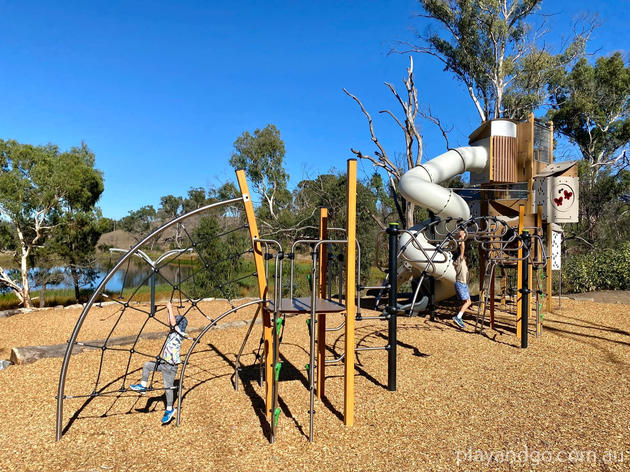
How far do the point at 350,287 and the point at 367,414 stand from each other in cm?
133

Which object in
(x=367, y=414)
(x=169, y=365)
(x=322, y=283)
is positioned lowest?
(x=367, y=414)

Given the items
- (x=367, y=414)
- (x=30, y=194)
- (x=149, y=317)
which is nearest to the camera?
(x=367, y=414)

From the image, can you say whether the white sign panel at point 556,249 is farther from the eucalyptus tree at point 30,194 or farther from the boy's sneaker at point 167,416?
the eucalyptus tree at point 30,194

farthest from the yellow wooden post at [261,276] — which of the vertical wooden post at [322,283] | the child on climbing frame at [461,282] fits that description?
the child on climbing frame at [461,282]

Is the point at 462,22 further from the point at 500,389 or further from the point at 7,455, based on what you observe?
the point at 7,455

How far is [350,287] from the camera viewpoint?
3.70 m

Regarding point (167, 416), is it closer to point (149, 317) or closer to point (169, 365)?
point (169, 365)

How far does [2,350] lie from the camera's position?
7066mm

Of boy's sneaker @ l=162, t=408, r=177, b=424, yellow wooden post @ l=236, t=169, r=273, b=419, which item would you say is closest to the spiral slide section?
yellow wooden post @ l=236, t=169, r=273, b=419

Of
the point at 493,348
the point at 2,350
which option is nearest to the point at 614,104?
the point at 493,348

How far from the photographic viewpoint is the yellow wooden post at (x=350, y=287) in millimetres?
3594

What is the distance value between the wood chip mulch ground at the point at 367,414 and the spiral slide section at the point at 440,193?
149cm

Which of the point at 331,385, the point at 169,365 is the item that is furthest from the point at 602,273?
the point at 169,365

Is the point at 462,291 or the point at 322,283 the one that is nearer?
the point at 322,283
